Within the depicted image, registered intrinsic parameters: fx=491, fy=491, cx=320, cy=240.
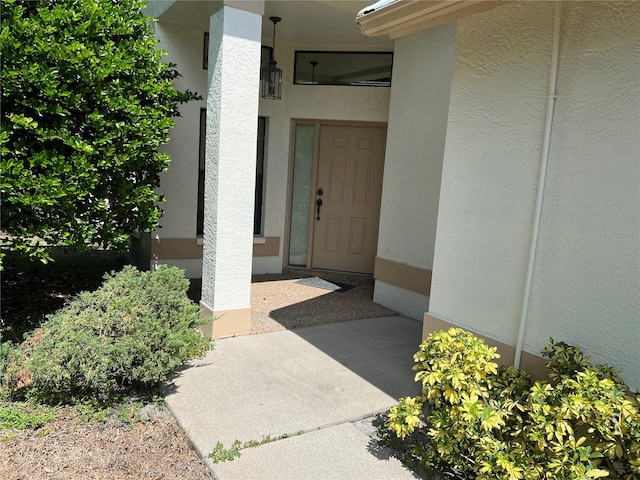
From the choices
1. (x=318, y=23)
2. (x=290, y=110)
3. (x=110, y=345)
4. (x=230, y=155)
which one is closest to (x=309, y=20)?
(x=318, y=23)

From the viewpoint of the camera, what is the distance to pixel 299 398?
12.3ft

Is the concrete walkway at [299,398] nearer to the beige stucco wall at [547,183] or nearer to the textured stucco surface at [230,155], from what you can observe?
the textured stucco surface at [230,155]

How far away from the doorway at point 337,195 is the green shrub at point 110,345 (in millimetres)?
4148

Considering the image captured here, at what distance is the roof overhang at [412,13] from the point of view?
3049 millimetres

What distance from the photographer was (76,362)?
3295mm

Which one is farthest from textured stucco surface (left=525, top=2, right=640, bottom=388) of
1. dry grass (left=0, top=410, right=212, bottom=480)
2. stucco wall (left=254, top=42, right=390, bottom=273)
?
stucco wall (left=254, top=42, right=390, bottom=273)

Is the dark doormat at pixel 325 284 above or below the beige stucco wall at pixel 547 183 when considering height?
below

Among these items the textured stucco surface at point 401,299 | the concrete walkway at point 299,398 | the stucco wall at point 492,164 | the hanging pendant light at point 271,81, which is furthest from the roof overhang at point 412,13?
the hanging pendant light at point 271,81

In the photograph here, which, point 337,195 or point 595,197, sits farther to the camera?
point 337,195

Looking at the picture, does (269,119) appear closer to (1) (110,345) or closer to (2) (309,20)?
(2) (309,20)

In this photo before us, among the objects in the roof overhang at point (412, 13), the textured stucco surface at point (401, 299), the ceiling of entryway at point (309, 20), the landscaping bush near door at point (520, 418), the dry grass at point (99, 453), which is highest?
the ceiling of entryway at point (309, 20)

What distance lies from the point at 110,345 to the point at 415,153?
4.11 metres

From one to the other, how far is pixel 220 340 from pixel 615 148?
376 cm

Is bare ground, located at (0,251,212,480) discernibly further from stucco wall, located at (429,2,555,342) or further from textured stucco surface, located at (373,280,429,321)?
textured stucco surface, located at (373,280,429,321)
